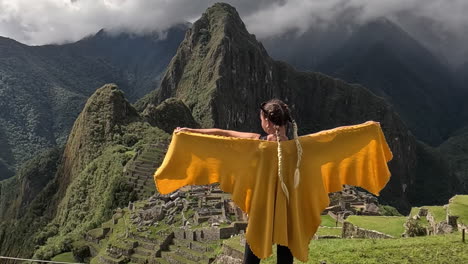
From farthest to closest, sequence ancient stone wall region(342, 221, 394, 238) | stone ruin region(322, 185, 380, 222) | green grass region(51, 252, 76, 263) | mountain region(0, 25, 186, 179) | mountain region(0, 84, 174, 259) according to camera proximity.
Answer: mountain region(0, 25, 186, 179), mountain region(0, 84, 174, 259), green grass region(51, 252, 76, 263), stone ruin region(322, 185, 380, 222), ancient stone wall region(342, 221, 394, 238)

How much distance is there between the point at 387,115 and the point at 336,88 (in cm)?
2060

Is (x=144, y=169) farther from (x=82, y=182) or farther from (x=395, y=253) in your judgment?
(x=395, y=253)

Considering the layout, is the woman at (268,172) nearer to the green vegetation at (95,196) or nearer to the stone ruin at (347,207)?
the stone ruin at (347,207)

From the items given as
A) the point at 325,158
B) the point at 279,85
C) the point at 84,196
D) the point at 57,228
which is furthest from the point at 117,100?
the point at 279,85

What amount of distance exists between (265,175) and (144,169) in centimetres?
4257

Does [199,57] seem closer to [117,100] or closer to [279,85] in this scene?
[279,85]

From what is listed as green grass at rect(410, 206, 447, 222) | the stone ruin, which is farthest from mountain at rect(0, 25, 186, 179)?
green grass at rect(410, 206, 447, 222)

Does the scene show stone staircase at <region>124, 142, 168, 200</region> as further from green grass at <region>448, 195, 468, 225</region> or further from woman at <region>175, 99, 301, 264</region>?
woman at <region>175, 99, 301, 264</region>

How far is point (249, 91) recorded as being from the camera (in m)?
124

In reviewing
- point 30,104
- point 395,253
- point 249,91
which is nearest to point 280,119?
point 395,253

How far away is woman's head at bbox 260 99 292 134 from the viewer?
4.07 meters

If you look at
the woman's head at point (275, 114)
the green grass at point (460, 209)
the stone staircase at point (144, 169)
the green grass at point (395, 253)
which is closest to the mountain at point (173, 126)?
the stone staircase at point (144, 169)

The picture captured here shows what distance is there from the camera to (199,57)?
399ft

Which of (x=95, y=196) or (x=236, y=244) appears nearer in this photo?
(x=236, y=244)
